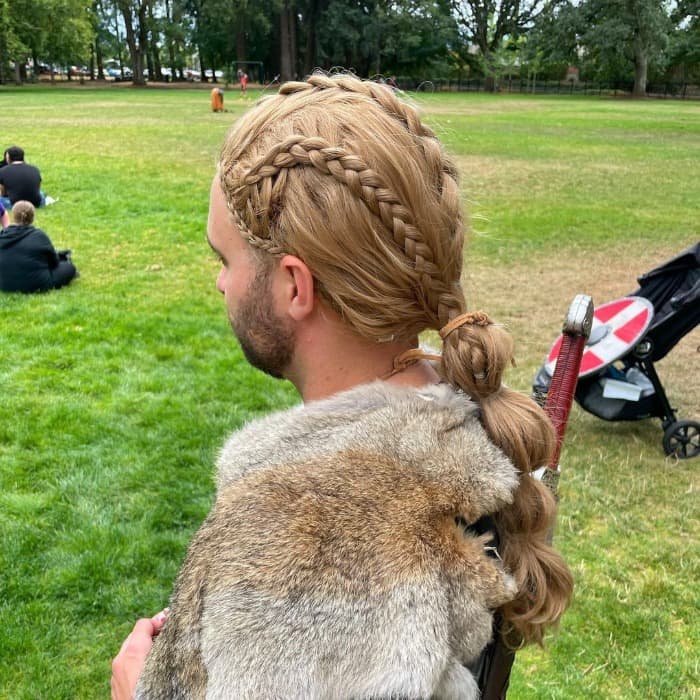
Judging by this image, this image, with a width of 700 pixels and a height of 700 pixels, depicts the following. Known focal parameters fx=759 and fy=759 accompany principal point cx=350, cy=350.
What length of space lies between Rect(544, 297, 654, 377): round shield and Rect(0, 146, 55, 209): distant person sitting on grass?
9357 mm

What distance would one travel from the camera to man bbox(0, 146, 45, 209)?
38.2 feet

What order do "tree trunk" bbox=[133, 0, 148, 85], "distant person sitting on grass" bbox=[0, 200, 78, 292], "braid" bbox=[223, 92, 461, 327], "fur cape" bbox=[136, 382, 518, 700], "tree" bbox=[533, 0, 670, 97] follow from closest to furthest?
"fur cape" bbox=[136, 382, 518, 700] → "braid" bbox=[223, 92, 461, 327] → "distant person sitting on grass" bbox=[0, 200, 78, 292] → "tree" bbox=[533, 0, 670, 97] → "tree trunk" bbox=[133, 0, 148, 85]

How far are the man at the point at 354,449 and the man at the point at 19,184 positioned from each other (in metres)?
11.3

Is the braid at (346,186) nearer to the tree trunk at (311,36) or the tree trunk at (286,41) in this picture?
the tree trunk at (286,41)

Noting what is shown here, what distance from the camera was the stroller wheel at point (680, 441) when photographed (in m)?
5.21

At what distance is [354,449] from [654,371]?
444 cm

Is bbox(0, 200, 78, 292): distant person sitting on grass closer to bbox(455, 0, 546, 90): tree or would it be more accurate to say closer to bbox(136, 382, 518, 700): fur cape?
bbox(136, 382, 518, 700): fur cape

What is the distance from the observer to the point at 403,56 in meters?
63.5

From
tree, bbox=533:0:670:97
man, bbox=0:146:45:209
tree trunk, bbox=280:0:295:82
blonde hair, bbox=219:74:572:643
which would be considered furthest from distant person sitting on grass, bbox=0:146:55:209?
tree, bbox=533:0:670:97

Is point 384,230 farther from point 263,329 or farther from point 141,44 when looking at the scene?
point 141,44

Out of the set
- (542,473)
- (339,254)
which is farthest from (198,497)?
(339,254)

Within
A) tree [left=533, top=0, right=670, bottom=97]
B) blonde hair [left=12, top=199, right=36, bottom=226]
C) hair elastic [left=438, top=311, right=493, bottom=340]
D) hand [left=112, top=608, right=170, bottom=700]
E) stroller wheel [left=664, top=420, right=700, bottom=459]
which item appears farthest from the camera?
tree [left=533, top=0, right=670, bottom=97]

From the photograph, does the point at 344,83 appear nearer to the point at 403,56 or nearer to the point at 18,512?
the point at 18,512

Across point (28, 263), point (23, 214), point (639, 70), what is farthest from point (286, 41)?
point (28, 263)
